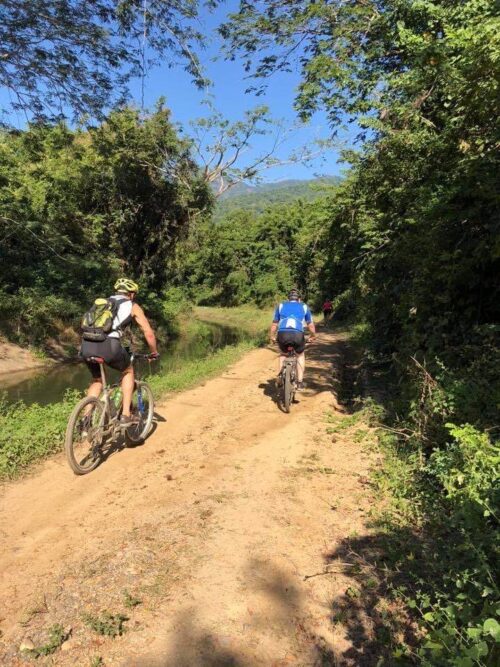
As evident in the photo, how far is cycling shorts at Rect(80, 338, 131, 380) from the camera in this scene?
532 centimetres

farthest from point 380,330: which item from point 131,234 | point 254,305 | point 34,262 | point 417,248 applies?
point 254,305

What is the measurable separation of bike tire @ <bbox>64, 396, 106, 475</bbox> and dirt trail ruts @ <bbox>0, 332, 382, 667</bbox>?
159 millimetres

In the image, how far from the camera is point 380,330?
10.2m

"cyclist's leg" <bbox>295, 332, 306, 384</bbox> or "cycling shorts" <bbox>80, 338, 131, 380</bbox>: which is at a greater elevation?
"cycling shorts" <bbox>80, 338, 131, 380</bbox>

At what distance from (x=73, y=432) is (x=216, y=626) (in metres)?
2.78

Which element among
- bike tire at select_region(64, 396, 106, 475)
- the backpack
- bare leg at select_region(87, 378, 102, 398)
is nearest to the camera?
bike tire at select_region(64, 396, 106, 475)

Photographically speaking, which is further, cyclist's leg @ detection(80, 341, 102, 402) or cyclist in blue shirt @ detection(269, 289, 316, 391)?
cyclist in blue shirt @ detection(269, 289, 316, 391)

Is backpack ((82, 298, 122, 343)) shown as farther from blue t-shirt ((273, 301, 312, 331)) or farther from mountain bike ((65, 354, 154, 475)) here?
blue t-shirt ((273, 301, 312, 331))

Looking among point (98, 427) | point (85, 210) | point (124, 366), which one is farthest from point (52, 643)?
point (85, 210)

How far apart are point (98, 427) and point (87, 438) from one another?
0.54 feet

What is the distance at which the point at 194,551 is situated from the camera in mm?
3689

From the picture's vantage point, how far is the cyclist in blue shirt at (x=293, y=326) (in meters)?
7.88

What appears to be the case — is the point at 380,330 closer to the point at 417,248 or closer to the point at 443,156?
the point at 417,248

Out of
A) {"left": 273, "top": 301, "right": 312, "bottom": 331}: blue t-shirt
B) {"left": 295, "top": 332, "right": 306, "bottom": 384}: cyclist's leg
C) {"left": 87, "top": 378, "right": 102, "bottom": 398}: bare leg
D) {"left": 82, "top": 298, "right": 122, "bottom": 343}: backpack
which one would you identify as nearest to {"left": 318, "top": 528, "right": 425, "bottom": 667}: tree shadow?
{"left": 87, "top": 378, "right": 102, "bottom": 398}: bare leg
